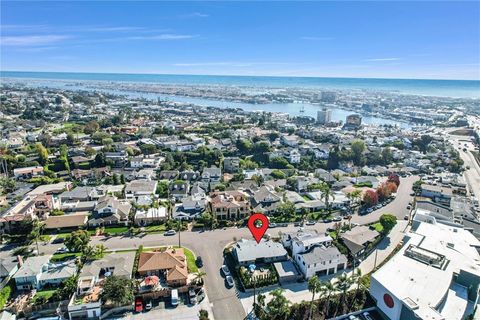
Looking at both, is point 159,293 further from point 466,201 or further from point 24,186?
point 466,201

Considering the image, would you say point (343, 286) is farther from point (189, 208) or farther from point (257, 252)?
point (189, 208)

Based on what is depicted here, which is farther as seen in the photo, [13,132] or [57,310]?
[13,132]

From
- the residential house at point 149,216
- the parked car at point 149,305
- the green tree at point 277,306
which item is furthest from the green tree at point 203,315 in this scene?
the residential house at point 149,216

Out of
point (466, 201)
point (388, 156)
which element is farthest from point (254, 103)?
point (466, 201)

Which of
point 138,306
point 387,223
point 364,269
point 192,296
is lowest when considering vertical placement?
point 364,269

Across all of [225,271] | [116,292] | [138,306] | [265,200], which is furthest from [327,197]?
[116,292]

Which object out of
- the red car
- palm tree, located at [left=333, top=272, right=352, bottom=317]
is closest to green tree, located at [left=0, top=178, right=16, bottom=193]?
the red car
